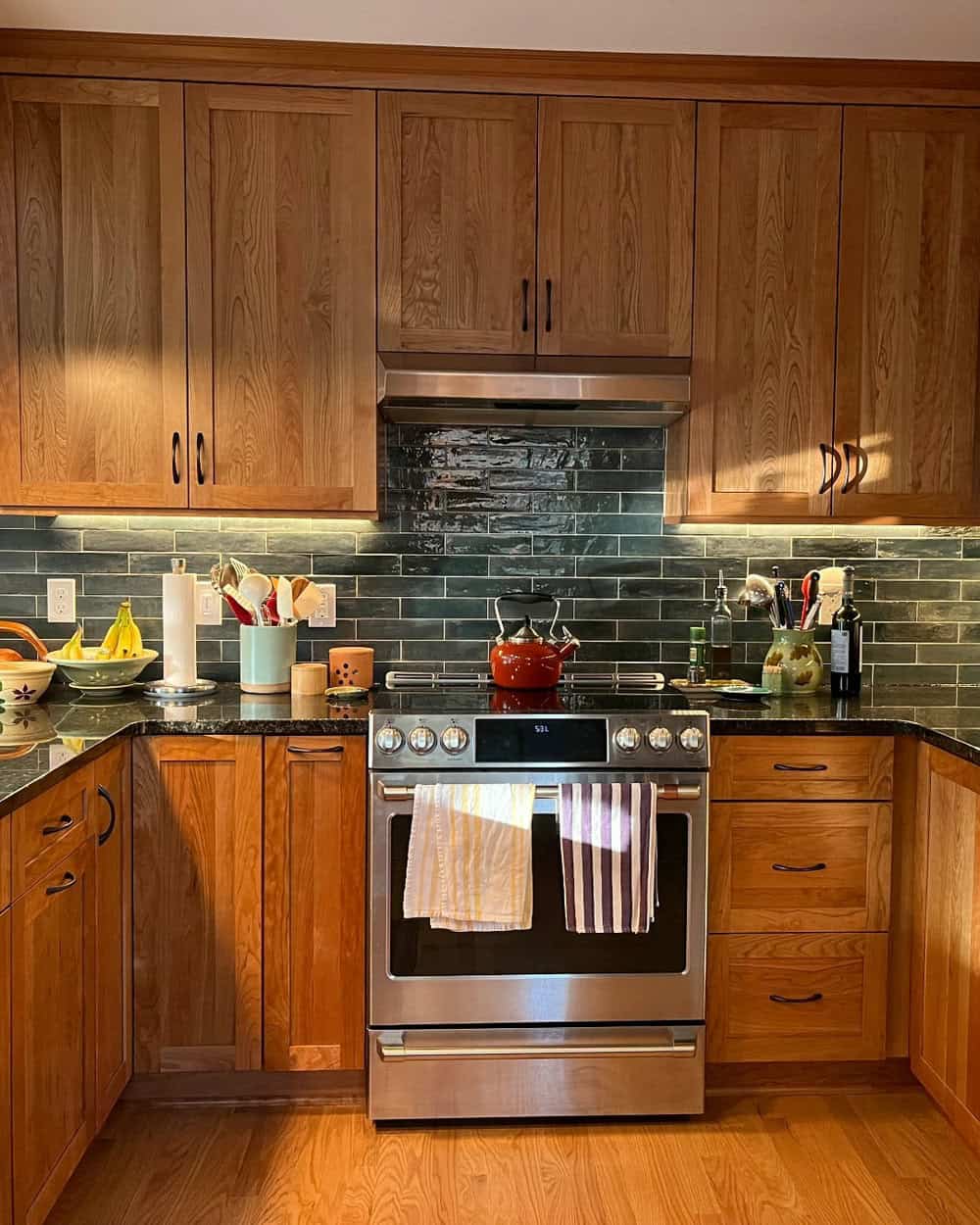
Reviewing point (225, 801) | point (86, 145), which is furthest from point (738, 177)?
point (225, 801)

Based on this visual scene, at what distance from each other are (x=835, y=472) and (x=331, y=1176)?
7.07 feet

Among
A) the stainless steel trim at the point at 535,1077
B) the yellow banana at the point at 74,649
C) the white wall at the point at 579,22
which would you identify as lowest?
the stainless steel trim at the point at 535,1077

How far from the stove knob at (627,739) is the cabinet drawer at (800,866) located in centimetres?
28

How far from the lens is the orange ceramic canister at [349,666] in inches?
121

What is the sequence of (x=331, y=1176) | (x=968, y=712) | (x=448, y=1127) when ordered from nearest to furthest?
1. (x=331, y=1176)
2. (x=448, y=1127)
3. (x=968, y=712)

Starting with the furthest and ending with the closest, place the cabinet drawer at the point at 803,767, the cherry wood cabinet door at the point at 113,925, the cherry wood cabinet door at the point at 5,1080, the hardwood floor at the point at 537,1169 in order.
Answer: the cabinet drawer at the point at 803,767, the cherry wood cabinet door at the point at 113,925, the hardwood floor at the point at 537,1169, the cherry wood cabinet door at the point at 5,1080

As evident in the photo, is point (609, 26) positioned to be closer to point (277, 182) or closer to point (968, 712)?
point (277, 182)

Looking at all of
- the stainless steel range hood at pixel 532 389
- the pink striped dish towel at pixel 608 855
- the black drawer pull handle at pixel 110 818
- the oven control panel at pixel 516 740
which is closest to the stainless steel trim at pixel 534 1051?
the pink striped dish towel at pixel 608 855

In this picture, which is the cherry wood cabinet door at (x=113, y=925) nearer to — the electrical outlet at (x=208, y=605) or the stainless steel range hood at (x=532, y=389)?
the electrical outlet at (x=208, y=605)

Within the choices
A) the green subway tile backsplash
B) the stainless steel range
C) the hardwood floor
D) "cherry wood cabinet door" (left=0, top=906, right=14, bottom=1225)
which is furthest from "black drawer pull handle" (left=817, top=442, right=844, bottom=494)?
"cherry wood cabinet door" (left=0, top=906, right=14, bottom=1225)

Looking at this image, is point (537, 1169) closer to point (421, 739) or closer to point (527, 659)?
point (421, 739)

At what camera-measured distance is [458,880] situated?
2.57 meters

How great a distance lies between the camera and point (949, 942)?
2521 millimetres

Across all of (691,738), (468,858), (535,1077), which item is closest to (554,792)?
(468,858)
